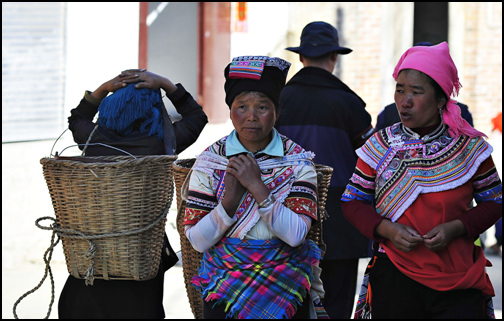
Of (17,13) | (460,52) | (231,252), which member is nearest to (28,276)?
(17,13)

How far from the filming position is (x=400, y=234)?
2.93 m

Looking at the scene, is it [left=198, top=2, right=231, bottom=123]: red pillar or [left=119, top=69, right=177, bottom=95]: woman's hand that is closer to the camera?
[left=119, top=69, right=177, bottom=95]: woman's hand

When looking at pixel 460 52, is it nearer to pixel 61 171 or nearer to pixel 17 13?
pixel 17 13

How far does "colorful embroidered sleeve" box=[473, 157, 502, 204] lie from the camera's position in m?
3.00

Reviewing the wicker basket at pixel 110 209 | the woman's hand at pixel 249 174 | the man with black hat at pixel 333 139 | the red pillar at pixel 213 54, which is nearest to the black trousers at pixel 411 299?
the woman's hand at pixel 249 174

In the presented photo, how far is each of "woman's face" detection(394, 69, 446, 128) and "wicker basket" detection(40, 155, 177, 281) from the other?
3.54 feet

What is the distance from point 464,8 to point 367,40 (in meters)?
1.28

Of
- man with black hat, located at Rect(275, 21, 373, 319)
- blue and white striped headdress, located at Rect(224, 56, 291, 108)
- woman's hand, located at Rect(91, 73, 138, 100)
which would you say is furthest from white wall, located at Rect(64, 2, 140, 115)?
blue and white striped headdress, located at Rect(224, 56, 291, 108)

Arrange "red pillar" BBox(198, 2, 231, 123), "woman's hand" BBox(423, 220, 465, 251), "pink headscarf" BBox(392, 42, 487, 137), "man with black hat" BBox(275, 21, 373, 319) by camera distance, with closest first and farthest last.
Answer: "woman's hand" BBox(423, 220, 465, 251), "pink headscarf" BBox(392, 42, 487, 137), "man with black hat" BBox(275, 21, 373, 319), "red pillar" BBox(198, 2, 231, 123)

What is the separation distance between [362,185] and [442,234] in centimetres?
41

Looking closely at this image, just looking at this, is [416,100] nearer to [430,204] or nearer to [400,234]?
[430,204]

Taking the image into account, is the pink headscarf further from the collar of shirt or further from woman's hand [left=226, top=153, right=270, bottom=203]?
woman's hand [left=226, top=153, right=270, bottom=203]

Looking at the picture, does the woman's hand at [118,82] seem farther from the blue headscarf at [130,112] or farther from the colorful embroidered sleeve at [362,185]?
the colorful embroidered sleeve at [362,185]

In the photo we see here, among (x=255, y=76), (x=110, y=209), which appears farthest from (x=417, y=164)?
(x=110, y=209)
